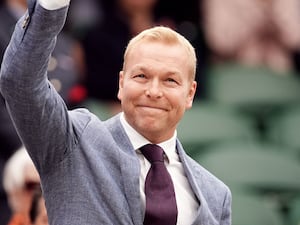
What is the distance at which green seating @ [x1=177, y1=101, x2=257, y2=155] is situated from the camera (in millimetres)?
4758

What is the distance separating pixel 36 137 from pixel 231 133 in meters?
2.72

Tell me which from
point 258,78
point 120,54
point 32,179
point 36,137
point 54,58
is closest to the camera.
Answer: point 36,137

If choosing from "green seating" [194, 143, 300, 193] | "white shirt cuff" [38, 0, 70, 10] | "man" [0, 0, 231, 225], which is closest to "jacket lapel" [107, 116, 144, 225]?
"man" [0, 0, 231, 225]

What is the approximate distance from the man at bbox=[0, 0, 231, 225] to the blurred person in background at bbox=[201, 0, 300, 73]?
2717 millimetres

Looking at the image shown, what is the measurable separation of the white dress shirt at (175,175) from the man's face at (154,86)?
22mm

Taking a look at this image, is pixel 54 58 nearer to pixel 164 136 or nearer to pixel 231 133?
pixel 231 133

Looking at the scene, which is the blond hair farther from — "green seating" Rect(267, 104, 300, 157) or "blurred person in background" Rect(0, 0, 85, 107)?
"green seating" Rect(267, 104, 300, 157)

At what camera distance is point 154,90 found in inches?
91.4

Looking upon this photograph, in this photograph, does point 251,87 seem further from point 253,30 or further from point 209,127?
point 209,127

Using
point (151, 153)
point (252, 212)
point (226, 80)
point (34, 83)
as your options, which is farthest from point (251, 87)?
point (34, 83)

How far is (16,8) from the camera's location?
4.41m

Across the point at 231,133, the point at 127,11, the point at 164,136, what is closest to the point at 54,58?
the point at 127,11

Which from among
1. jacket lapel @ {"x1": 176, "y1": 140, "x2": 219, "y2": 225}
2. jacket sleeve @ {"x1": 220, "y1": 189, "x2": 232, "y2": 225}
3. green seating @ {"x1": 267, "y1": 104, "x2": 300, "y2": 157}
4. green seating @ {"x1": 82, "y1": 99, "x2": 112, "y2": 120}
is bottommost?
green seating @ {"x1": 267, "y1": 104, "x2": 300, "y2": 157}

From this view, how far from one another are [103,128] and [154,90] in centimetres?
16
